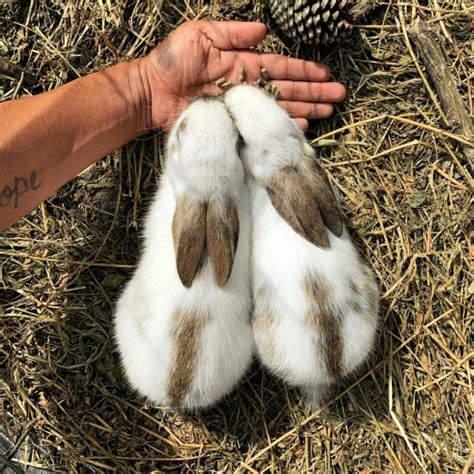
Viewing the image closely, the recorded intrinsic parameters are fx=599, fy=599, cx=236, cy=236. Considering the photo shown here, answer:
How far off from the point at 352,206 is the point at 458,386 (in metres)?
0.98

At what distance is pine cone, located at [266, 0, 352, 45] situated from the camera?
2568 mm

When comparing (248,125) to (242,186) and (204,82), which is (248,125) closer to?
(242,186)

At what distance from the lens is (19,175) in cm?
249

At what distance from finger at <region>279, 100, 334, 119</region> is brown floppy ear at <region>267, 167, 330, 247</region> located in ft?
1.73

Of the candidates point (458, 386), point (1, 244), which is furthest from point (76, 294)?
point (458, 386)

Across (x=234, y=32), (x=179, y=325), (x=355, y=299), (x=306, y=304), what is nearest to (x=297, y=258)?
(x=306, y=304)

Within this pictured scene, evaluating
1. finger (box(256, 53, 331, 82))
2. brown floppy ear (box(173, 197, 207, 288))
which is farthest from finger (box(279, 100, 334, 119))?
brown floppy ear (box(173, 197, 207, 288))

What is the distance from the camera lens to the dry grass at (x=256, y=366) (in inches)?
111

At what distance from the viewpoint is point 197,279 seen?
2.36 m

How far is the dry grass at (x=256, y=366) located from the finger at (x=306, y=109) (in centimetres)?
8

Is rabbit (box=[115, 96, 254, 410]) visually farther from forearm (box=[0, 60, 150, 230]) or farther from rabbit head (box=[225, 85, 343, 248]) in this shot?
forearm (box=[0, 60, 150, 230])

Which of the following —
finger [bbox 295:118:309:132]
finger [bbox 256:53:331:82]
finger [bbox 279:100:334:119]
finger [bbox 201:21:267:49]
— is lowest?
finger [bbox 295:118:309:132]

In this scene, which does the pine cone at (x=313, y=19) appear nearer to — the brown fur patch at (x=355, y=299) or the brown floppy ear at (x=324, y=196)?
the brown floppy ear at (x=324, y=196)

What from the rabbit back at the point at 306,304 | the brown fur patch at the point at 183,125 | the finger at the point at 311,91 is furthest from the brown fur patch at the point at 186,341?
the finger at the point at 311,91
